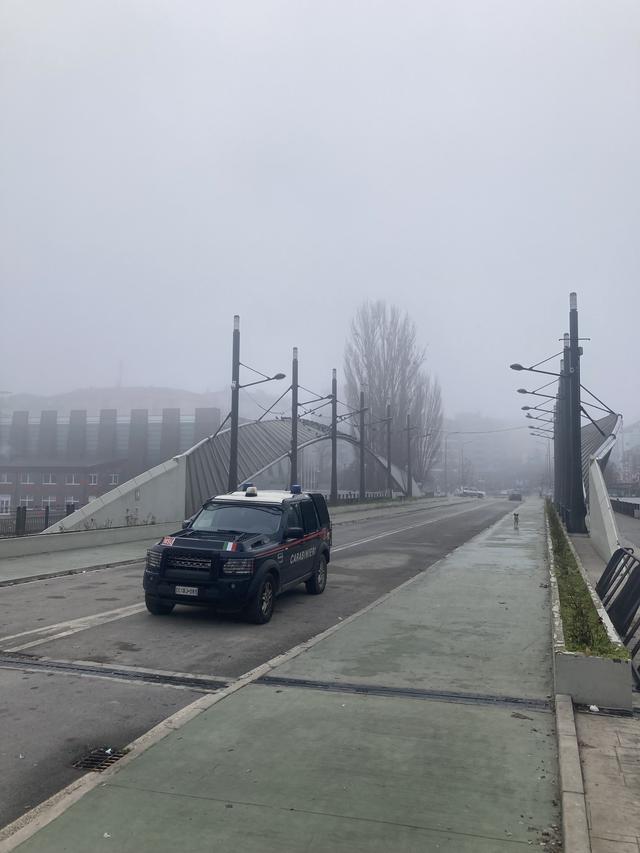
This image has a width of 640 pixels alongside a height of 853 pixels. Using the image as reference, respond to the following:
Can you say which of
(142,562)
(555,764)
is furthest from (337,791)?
(142,562)

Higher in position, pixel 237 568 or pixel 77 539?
pixel 237 568

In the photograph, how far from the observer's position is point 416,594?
1205cm

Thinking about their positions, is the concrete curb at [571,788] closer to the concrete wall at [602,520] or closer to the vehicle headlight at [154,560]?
the vehicle headlight at [154,560]

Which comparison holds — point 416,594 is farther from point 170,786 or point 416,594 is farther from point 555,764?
point 170,786

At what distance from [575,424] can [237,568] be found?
70.0ft

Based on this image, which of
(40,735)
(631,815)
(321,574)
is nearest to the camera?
(631,815)

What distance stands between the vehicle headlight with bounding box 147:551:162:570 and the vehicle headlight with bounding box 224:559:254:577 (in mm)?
1065

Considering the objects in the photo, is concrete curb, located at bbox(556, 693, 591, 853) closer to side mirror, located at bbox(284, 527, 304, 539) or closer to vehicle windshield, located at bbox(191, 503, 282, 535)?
side mirror, located at bbox(284, 527, 304, 539)

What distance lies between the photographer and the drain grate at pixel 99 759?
15.6 ft

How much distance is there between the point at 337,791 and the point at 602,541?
1771 centimetres

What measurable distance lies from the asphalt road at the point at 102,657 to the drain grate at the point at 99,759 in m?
0.09

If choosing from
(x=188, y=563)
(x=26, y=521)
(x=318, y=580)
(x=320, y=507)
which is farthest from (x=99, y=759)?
(x=26, y=521)

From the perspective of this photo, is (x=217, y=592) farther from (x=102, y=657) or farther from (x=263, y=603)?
(x=102, y=657)

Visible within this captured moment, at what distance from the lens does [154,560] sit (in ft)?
32.4
